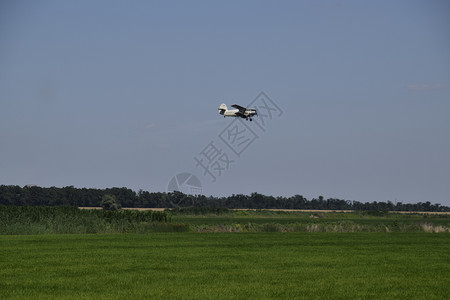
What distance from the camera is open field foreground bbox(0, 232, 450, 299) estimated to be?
707 inches

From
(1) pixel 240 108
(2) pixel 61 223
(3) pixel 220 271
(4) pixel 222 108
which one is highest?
(4) pixel 222 108

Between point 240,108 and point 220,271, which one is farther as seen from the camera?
point 240,108

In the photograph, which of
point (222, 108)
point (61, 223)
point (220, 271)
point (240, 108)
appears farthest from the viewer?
point (222, 108)

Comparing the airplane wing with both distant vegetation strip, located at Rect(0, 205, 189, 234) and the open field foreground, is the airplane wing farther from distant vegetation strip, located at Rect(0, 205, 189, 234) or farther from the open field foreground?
the open field foreground

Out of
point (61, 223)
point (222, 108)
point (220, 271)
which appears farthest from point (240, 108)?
point (220, 271)

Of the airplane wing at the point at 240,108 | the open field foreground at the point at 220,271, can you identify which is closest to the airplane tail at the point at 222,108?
the airplane wing at the point at 240,108

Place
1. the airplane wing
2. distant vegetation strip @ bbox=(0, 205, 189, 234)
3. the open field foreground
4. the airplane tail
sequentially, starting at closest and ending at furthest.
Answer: the open field foreground, distant vegetation strip @ bbox=(0, 205, 189, 234), the airplane wing, the airplane tail

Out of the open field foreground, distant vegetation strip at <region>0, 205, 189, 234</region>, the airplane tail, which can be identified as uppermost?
the airplane tail

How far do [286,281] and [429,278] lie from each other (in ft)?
16.1

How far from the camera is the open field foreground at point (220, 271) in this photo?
18.0 meters

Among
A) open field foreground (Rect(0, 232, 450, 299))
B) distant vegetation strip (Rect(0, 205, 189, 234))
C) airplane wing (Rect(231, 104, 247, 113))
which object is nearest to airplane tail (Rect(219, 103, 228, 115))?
airplane wing (Rect(231, 104, 247, 113))

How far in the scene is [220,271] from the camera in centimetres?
2269

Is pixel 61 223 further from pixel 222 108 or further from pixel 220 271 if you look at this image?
pixel 222 108

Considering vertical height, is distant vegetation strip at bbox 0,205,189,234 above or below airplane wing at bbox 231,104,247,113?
below
